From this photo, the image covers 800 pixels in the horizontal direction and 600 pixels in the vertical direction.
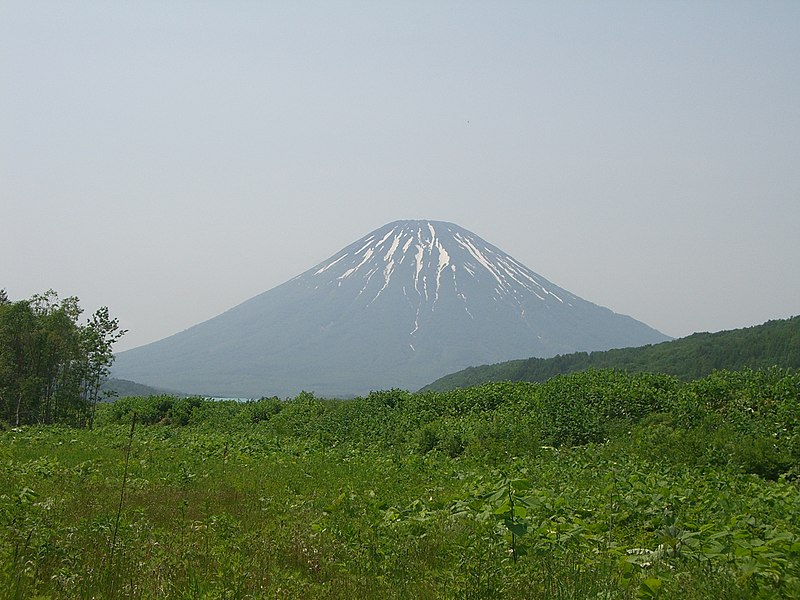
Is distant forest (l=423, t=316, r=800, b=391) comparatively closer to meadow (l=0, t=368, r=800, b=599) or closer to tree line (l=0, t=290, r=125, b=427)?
meadow (l=0, t=368, r=800, b=599)

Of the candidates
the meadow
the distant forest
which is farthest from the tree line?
the distant forest

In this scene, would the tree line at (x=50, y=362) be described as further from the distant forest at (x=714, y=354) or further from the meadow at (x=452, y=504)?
the distant forest at (x=714, y=354)

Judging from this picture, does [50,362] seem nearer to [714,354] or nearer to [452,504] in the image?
[452,504]

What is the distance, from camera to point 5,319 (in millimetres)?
27094

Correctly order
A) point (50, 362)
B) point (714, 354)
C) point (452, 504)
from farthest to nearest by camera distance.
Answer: point (714, 354)
point (50, 362)
point (452, 504)

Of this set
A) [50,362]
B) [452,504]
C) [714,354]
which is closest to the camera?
[452,504]

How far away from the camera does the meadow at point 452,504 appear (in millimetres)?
5285

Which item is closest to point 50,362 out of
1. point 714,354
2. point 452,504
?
point 452,504

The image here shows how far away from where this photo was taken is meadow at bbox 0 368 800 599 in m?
5.29

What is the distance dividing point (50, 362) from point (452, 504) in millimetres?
24503

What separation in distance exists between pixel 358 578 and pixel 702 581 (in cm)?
284

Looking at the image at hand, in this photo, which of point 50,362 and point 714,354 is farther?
point 714,354

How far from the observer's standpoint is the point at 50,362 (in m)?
27.8

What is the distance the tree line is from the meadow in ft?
28.0
